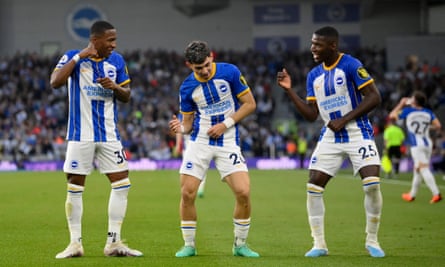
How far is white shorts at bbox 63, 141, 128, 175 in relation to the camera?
976 cm

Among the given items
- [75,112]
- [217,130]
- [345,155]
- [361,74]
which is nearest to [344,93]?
[361,74]

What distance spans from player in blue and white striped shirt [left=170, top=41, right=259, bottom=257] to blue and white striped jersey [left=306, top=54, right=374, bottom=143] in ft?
3.07

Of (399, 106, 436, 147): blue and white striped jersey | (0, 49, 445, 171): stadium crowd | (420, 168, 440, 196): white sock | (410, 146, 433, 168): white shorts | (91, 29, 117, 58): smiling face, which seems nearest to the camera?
(91, 29, 117, 58): smiling face

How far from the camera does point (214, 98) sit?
980cm

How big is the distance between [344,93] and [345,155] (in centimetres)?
74

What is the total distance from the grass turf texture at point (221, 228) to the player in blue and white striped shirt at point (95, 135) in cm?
40

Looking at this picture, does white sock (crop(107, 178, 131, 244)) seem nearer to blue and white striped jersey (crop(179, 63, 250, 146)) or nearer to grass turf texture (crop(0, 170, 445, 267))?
grass turf texture (crop(0, 170, 445, 267))

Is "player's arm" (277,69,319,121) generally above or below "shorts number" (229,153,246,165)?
above

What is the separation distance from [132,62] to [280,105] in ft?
30.1

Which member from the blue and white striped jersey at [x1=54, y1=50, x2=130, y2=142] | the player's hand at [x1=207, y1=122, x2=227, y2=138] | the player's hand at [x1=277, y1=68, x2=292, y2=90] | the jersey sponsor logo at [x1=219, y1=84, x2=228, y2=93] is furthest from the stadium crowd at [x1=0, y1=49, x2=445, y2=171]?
the blue and white striped jersey at [x1=54, y1=50, x2=130, y2=142]

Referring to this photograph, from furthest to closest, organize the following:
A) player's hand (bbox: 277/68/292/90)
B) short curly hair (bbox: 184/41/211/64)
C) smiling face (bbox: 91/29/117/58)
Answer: player's hand (bbox: 277/68/292/90) → smiling face (bbox: 91/29/117/58) → short curly hair (bbox: 184/41/211/64)

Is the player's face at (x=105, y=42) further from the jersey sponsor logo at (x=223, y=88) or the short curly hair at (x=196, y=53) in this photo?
the jersey sponsor logo at (x=223, y=88)

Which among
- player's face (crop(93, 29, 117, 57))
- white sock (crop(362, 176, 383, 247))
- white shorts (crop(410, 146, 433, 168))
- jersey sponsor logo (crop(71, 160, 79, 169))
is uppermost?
player's face (crop(93, 29, 117, 57))

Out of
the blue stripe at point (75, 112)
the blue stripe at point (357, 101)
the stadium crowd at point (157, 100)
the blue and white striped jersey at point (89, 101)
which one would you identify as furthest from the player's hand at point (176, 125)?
the stadium crowd at point (157, 100)
